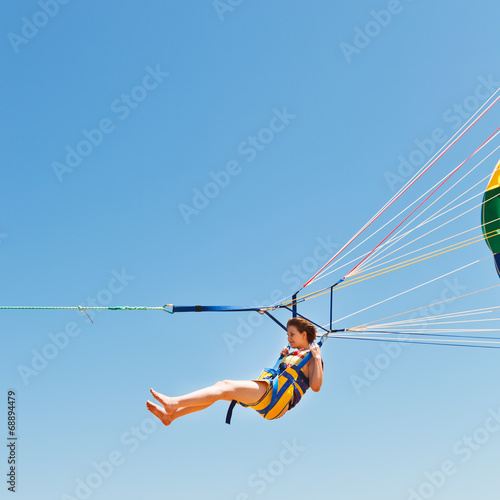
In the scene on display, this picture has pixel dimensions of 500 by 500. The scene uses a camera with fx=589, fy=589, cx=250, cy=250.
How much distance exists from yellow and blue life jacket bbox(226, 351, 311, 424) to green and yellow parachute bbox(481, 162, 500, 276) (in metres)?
3.84

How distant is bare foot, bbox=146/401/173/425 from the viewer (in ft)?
17.1

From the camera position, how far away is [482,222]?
9172 millimetres

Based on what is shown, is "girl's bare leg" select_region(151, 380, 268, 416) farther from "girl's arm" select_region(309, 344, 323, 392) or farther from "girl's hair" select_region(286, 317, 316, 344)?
"girl's hair" select_region(286, 317, 316, 344)

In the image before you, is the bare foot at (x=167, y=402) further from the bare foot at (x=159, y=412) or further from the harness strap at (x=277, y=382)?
the harness strap at (x=277, y=382)

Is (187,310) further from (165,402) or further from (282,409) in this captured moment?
(282,409)

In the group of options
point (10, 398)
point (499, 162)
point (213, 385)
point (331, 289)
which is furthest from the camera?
point (10, 398)

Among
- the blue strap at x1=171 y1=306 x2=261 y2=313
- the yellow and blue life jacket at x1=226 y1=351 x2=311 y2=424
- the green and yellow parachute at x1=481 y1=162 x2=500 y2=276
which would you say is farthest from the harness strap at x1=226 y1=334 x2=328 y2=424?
the green and yellow parachute at x1=481 y1=162 x2=500 y2=276

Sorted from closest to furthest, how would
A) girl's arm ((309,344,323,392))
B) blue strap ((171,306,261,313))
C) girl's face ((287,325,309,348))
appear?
blue strap ((171,306,261,313)) → girl's arm ((309,344,323,392)) → girl's face ((287,325,309,348))

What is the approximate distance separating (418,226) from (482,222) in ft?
6.99

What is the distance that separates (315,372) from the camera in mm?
6625

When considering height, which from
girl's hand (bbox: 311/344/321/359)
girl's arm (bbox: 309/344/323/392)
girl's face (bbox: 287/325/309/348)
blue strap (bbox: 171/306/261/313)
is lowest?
girl's arm (bbox: 309/344/323/392)

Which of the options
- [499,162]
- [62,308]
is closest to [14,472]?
[62,308]

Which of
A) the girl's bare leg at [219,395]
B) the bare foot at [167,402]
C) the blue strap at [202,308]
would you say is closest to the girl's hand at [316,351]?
the girl's bare leg at [219,395]

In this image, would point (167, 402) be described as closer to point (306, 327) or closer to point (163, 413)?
point (163, 413)
